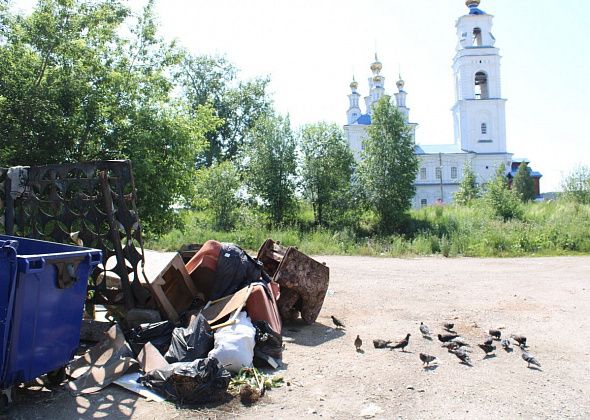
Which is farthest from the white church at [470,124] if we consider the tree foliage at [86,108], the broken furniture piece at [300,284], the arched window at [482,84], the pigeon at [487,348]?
the pigeon at [487,348]

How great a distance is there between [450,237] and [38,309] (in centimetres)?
2028

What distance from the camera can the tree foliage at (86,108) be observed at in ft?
29.9

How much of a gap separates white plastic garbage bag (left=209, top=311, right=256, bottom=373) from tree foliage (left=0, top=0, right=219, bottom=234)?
4.98m

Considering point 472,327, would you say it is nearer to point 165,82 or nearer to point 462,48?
point 165,82

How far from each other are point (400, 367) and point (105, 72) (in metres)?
7.86

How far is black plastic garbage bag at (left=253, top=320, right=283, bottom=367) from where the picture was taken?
5.70 meters

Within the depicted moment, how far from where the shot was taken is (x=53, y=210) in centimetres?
648

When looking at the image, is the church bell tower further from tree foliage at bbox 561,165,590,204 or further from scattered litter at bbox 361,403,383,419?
scattered litter at bbox 361,403,383,419

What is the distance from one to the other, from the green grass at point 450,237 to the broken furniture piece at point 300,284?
33.2ft

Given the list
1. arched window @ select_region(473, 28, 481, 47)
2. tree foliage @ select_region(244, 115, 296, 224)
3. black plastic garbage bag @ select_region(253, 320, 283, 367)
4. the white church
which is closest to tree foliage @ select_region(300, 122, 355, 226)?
tree foliage @ select_region(244, 115, 296, 224)

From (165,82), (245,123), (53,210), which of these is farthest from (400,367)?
(245,123)

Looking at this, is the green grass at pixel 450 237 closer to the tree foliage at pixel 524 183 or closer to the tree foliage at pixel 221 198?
the tree foliage at pixel 221 198

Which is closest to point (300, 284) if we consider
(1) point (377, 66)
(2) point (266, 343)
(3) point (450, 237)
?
(2) point (266, 343)

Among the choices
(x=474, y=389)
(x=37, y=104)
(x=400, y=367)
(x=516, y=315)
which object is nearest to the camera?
(x=474, y=389)
